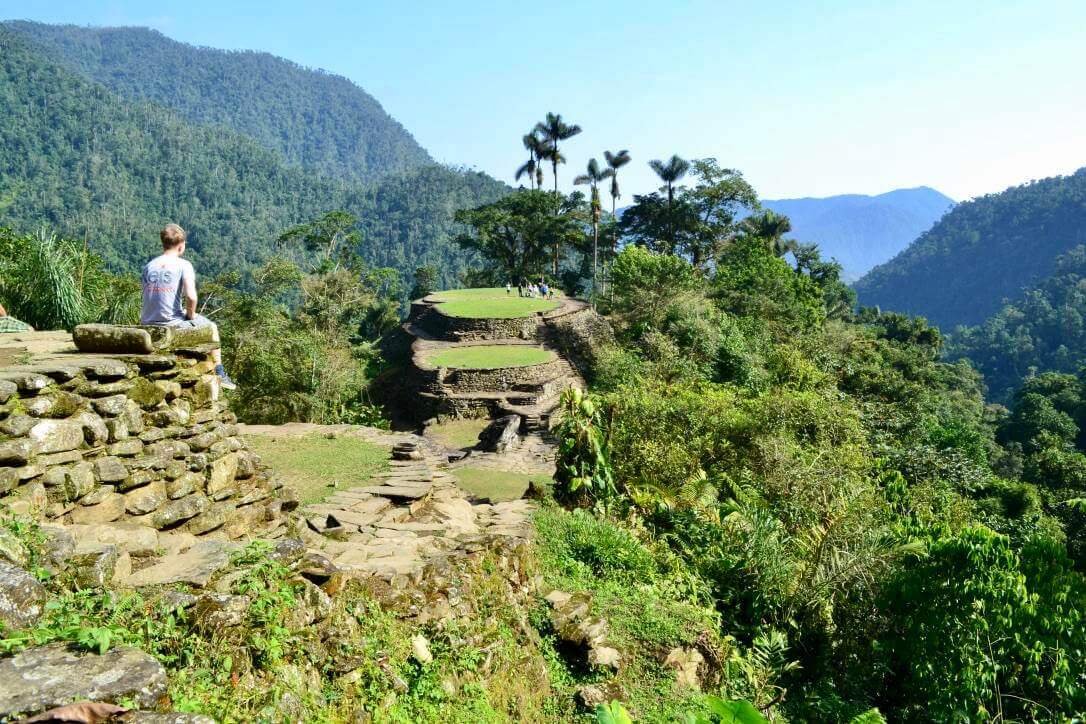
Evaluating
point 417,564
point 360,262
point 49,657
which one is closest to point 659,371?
point 417,564

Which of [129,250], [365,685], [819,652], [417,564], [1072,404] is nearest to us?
[365,685]

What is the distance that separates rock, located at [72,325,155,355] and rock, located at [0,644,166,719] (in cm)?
265

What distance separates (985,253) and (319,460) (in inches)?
6003

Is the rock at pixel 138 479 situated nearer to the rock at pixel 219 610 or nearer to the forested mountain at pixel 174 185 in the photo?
the rock at pixel 219 610

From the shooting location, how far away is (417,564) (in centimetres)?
455

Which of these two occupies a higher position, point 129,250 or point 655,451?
point 129,250

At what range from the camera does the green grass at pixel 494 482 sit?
Answer: 33.4 feet

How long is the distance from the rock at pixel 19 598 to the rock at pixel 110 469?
163 centimetres

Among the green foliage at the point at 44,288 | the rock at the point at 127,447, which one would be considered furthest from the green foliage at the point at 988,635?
the green foliage at the point at 44,288

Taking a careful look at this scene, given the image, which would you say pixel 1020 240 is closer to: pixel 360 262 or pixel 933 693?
pixel 360 262

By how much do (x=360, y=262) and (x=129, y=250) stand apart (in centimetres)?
5237

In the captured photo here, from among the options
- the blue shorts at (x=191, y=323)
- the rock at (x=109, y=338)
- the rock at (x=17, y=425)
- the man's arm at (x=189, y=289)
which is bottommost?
the rock at (x=17, y=425)

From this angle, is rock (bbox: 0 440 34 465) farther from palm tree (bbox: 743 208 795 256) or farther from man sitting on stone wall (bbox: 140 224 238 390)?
palm tree (bbox: 743 208 795 256)

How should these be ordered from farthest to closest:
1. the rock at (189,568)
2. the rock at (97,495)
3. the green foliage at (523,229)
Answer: the green foliage at (523,229)
the rock at (97,495)
the rock at (189,568)
